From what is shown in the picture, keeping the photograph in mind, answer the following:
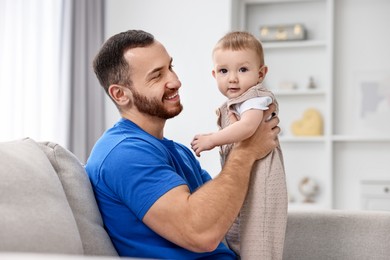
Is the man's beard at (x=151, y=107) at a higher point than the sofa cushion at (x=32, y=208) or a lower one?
higher

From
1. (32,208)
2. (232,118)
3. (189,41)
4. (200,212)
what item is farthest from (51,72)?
(32,208)

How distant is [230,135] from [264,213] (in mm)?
257

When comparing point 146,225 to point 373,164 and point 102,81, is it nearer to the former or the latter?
point 102,81

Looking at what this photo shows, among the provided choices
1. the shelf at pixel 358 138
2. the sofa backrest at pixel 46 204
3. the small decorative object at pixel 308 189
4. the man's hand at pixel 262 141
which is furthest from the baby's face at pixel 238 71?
the small decorative object at pixel 308 189

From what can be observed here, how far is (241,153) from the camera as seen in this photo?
1972mm

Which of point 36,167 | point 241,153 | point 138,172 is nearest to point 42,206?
point 36,167

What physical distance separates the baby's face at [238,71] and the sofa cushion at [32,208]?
2.32ft

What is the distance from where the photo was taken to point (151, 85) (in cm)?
203

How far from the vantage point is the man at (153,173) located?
1.71 meters

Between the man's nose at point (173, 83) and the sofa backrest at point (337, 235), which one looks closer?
the man's nose at point (173, 83)

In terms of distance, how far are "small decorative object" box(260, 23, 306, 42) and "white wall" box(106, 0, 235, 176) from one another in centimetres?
39

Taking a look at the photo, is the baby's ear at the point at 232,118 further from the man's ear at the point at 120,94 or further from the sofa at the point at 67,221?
the sofa at the point at 67,221

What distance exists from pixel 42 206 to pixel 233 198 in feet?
1.79

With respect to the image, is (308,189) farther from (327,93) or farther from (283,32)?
(283,32)
